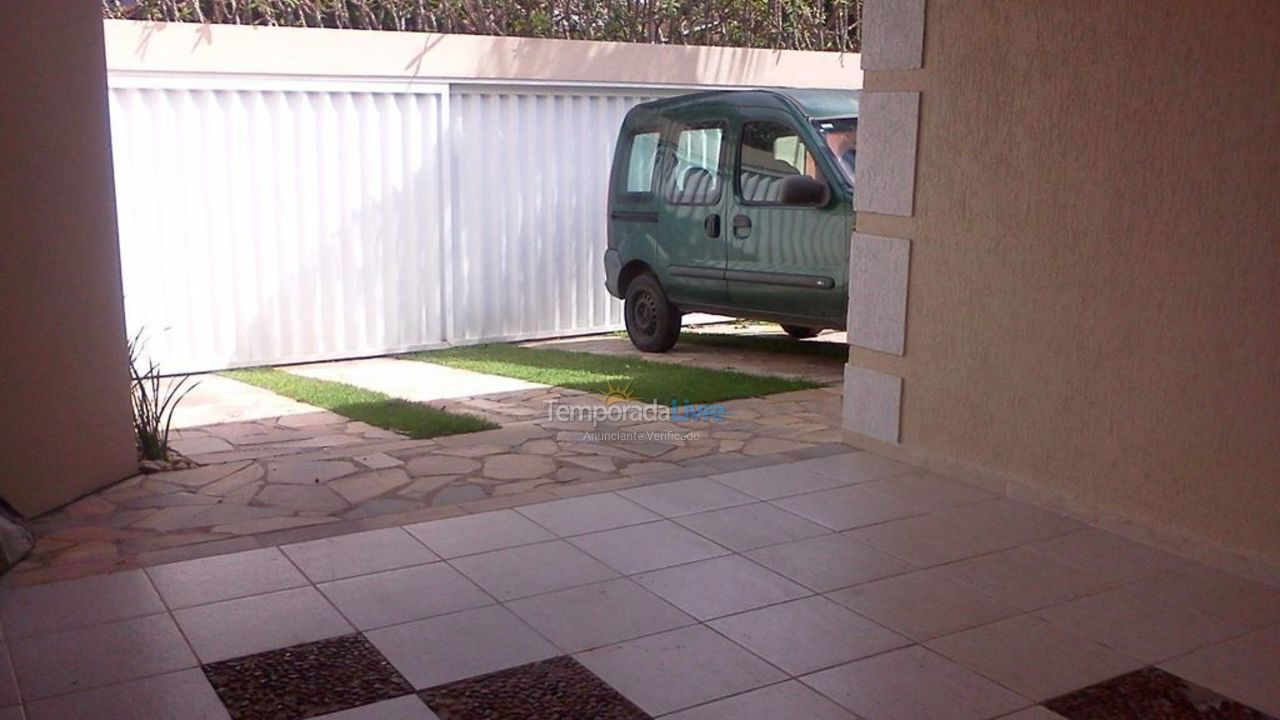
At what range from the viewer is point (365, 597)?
4480 mm

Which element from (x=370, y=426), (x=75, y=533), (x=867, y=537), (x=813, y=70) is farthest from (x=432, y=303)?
(x=867, y=537)

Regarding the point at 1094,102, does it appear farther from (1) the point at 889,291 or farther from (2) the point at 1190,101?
(1) the point at 889,291

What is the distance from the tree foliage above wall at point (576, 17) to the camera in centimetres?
941

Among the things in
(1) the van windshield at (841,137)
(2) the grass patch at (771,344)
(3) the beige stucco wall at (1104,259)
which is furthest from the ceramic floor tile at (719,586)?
(2) the grass patch at (771,344)

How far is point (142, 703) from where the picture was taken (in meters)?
3.63

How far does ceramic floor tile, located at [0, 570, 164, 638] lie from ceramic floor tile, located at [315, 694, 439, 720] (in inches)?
46.2

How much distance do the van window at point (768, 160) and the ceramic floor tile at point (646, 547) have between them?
4.49 meters

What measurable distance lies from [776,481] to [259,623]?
275cm

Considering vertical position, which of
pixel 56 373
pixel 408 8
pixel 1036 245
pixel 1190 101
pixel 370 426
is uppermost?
pixel 408 8

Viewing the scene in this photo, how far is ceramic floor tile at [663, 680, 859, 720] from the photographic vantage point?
3562 millimetres

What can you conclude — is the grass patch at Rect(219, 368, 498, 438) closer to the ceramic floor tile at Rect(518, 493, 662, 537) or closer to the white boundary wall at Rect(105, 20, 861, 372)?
the white boundary wall at Rect(105, 20, 861, 372)

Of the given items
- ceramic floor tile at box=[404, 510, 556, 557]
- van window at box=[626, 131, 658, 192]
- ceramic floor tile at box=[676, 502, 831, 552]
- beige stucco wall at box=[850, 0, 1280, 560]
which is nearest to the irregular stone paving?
ceramic floor tile at box=[404, 510, 556, 557]

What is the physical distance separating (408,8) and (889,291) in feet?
18.6

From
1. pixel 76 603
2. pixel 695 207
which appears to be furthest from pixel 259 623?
pixel 695 207
